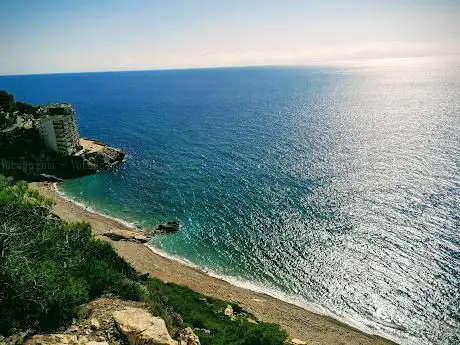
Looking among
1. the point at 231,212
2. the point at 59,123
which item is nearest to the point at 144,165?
the point at 59,123

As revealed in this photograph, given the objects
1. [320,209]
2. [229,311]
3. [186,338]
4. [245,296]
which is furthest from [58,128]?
[186,338]

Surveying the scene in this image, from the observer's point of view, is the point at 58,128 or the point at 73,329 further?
the point at 58,128

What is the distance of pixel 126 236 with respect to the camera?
68.1 metres

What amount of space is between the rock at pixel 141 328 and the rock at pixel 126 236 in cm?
4644

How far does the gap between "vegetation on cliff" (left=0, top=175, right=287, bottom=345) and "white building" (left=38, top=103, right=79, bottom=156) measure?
58639 millimetres

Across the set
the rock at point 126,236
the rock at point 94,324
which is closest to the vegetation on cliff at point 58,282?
the rock at point 94,324

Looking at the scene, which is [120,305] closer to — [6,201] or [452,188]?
[6,201]

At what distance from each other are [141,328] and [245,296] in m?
35.2

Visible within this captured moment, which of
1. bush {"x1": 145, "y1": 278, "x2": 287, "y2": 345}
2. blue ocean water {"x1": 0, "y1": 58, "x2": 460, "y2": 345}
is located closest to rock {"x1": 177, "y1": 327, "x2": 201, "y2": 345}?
bush {"x1": 145, "y1": 278, "x2": 287, "y2": 345}

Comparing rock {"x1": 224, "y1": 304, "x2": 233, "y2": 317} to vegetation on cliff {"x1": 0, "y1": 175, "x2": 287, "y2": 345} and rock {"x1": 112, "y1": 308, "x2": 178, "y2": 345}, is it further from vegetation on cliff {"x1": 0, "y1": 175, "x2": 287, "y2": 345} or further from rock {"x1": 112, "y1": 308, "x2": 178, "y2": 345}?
rock {"x1": 112, "y1": 308, "x2": 178, "y2": 345}

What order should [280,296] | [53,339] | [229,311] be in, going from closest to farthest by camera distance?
[53,339] → [229,311] → [280,296]

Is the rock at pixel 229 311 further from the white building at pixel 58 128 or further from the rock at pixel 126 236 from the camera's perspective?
the white building at pixel 58 128

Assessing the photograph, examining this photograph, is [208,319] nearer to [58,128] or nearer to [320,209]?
[320,209]

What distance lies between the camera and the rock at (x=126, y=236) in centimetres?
6750
